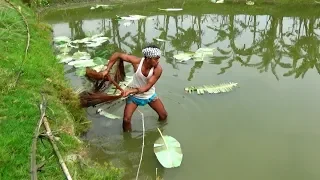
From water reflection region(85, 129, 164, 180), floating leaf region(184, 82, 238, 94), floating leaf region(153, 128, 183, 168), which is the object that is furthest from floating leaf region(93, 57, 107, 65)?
floating leaf region(153, 128, 183, 168)

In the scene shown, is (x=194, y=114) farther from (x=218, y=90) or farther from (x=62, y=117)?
(x=62, y=117)

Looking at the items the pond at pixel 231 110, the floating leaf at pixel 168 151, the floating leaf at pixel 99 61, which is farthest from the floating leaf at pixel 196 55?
the floating leaf at pixel 168 151

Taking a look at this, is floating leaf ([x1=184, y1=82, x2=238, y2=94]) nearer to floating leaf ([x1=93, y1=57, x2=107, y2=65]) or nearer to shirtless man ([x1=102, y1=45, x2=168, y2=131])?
shirtless man ([x1=102, y1=45, x2=168, y2=131])

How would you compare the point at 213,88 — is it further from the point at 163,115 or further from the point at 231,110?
the point at 163,115

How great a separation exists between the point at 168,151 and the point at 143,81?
1.19 metres

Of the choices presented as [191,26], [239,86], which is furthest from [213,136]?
[191,26]

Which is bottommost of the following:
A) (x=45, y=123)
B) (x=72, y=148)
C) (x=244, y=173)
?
(x=244, y=173)

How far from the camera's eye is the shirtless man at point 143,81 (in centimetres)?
536

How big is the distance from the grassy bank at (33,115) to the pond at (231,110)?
474 millimetres

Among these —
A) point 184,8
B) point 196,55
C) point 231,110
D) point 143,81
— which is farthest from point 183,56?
point 184,8

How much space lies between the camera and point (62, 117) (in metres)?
5.31

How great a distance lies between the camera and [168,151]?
501 centimetres

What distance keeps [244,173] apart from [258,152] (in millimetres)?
565

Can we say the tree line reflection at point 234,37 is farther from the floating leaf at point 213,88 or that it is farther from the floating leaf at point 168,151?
the floating leaf at point 168,151
